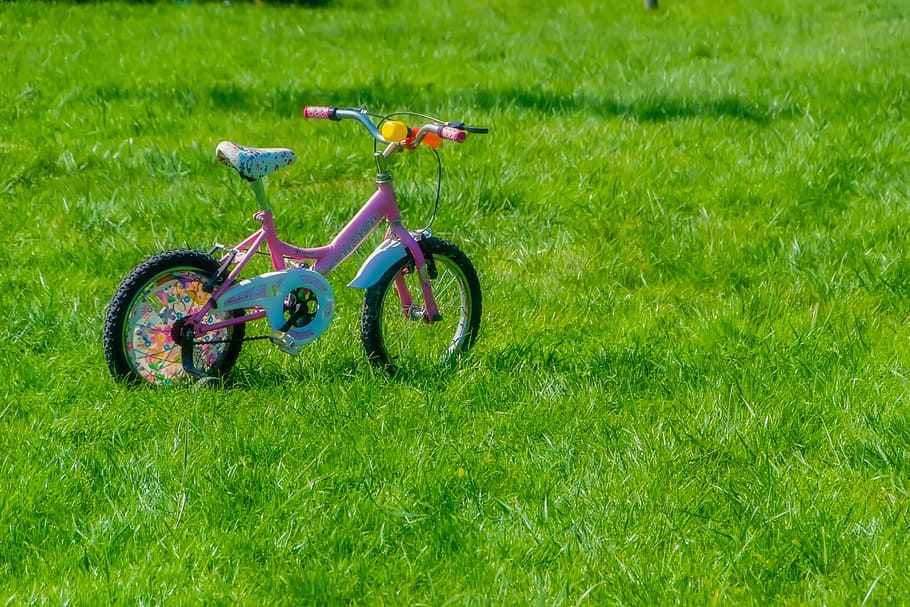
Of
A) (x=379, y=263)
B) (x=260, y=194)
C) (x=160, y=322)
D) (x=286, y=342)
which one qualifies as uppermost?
(x=260, y=194)

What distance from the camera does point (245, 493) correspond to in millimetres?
3385

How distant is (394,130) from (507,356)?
41.5 inches

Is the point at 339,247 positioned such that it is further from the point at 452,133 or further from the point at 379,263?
the point at 452,133

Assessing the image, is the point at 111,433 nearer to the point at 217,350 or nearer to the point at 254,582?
the point at 217,350

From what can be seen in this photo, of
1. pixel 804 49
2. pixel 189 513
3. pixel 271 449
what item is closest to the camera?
pixel 189 513

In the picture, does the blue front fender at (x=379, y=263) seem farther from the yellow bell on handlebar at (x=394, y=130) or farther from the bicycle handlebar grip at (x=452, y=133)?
the bicycle handlebar grip at (x=452, y=133)

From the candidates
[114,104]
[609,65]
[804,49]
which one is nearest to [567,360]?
[114,104]

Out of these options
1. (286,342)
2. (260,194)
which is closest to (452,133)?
(260,194)

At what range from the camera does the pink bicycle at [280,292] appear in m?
3.88

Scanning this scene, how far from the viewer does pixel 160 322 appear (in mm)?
3973

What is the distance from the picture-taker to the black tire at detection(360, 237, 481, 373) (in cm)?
417

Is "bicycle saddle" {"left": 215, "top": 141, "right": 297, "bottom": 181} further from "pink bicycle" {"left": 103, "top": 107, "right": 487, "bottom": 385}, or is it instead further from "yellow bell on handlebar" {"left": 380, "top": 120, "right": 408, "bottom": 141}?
"yellow bell on handlebar" {"left": 380, "top": 120, "right": 408, "bottom": 141}

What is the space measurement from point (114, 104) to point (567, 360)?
4527mm

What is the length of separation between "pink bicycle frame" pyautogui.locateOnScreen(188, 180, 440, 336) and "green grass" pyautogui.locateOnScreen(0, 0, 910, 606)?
290mm
